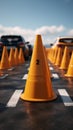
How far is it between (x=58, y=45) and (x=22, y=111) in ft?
56.5

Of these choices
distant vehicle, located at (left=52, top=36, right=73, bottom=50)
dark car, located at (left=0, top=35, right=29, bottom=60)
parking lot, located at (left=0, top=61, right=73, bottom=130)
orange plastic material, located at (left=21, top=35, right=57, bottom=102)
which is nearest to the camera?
parking lot, located at (left=0, top=61, right=73, bottom=130)

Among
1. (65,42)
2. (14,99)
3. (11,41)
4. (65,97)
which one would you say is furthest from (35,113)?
(11,41)

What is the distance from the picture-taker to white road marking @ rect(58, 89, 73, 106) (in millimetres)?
6433

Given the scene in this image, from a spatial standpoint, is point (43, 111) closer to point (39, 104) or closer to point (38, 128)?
point (39, 104)

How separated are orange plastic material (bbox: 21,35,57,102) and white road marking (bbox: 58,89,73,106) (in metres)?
0.25

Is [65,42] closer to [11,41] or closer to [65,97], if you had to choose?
[11,41]

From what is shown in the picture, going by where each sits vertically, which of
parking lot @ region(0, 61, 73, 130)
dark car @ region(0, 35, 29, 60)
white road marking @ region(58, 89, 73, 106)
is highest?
parking lot @ region(0, 61, 73, 130)

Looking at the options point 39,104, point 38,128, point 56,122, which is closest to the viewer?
point 38,128

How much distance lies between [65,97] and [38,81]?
2.35 feet

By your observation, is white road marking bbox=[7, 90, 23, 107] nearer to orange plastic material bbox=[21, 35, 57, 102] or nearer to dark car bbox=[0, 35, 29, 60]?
orange plastic material bbox=[21, 35, 57, 102]

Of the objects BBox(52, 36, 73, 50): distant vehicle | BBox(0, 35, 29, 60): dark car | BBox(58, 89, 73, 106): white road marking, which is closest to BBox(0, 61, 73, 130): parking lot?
BBox(58, 89, 73, 106): white road marking

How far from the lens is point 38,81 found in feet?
23.1

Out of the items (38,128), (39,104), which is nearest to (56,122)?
(38,128)

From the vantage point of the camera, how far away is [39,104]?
642 cm
